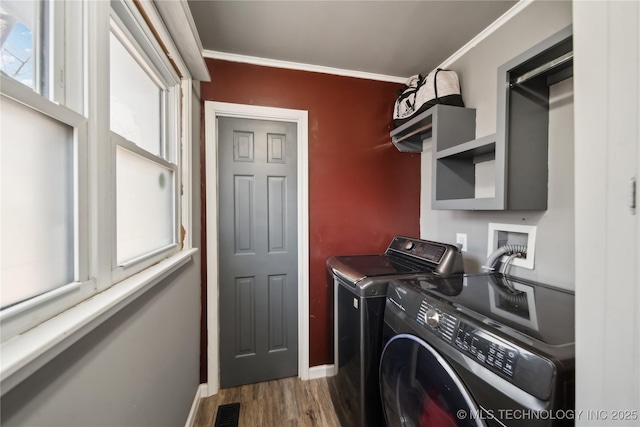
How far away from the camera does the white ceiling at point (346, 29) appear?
1.29 m

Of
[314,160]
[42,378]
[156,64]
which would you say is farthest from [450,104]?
[42,378]

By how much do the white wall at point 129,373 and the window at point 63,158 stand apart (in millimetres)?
123

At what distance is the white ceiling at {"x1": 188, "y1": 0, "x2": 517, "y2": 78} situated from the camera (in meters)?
1.29

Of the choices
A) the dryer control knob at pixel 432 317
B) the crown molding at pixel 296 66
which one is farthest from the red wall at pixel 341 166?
the dryer control knob at pixel 432 317

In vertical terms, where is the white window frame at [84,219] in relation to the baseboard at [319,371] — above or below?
above

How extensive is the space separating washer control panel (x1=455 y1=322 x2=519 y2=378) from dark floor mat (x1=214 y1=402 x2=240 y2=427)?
1.57 meters

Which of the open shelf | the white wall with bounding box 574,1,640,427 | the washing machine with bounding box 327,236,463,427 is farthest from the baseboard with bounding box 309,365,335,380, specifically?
the open shelf

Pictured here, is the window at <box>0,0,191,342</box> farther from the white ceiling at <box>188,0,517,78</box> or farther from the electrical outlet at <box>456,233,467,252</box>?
the electrical outlet at <box>456,233,467,252</box>

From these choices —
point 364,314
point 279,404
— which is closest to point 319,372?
point 279,404

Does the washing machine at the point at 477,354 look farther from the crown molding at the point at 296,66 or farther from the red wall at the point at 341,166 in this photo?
the crown molding at the point at 296,66

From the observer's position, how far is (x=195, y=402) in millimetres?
1550

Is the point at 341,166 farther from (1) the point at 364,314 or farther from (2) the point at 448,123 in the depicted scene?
(1) the point at 364,314

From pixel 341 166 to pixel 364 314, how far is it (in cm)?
117

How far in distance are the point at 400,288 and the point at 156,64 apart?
63.5 inches
